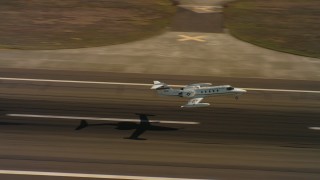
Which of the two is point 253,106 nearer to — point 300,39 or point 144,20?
point 300,39

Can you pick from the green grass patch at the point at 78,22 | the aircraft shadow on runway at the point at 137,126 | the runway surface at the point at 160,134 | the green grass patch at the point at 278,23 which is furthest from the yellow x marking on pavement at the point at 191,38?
the aircraft shadow on runway at the point at 137,126

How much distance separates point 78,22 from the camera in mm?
41938

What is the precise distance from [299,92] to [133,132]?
40.2 ft

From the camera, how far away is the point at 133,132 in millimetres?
20641

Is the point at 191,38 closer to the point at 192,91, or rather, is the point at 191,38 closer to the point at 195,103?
the point at 192,91

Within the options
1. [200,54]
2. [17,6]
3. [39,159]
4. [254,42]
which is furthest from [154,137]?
[17,6]

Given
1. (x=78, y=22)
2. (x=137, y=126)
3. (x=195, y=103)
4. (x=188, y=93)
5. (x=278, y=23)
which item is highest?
(x=78, y=22)

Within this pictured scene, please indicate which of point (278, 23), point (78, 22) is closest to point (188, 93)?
point (78, 22)

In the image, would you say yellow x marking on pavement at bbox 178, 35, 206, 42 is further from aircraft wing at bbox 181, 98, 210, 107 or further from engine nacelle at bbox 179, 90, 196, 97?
aircraft wing at bbox 181, 98, 210, 107

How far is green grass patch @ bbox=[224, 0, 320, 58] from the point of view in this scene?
120 feet

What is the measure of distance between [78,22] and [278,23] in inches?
816

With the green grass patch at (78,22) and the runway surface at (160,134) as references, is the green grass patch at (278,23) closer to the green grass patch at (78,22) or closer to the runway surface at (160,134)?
the green grass patch at (78,22)

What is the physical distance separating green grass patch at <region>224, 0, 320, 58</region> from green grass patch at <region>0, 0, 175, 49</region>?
25.0 feet

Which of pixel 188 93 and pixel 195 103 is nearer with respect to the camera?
pixel 195 103
